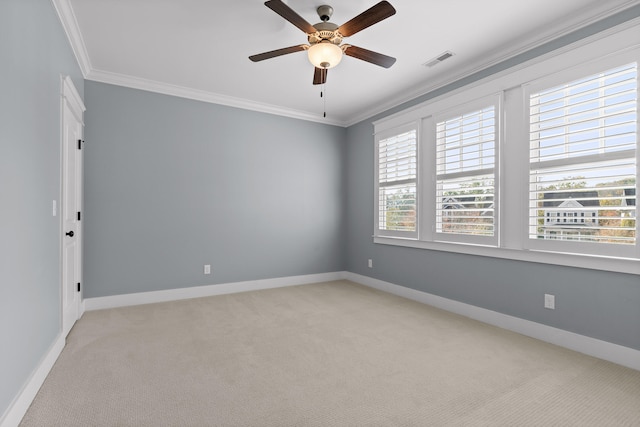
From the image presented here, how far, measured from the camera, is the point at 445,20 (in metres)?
2.69

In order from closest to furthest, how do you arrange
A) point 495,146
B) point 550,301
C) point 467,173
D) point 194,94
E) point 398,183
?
point 550,301 → point 495,146 → point 467,173 → point 194,94 → point 398,183

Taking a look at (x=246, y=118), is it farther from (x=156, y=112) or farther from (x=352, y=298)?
(x=352, y=298)

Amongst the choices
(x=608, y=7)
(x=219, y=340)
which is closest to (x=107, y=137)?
(x=219, y=340)

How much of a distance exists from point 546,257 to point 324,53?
2.57 meters

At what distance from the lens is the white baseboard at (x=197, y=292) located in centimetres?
375

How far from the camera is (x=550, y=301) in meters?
2.80

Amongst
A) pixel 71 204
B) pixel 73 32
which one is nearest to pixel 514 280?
pixel 71 204

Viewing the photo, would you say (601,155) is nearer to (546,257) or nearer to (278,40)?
(546,257)

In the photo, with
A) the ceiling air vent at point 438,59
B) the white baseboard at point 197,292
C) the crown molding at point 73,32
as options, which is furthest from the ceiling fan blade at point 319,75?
the white baseboard at point 197,292

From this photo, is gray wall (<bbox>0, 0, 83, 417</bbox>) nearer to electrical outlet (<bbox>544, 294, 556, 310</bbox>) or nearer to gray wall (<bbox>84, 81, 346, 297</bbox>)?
gray wall (<bbox>84, 81, 346, 297</bbox>)

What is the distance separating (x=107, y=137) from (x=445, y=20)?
3.77 metres

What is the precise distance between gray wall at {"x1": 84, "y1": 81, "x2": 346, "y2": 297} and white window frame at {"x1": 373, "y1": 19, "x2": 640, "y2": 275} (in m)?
1.81

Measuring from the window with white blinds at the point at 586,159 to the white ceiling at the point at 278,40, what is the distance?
→ 0.57 meters

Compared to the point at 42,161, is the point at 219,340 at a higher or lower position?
lower
